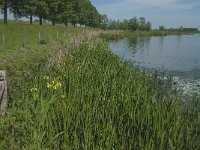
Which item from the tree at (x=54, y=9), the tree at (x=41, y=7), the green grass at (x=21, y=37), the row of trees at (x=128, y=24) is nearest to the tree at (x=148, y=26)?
the row of trees at (x=128, y=24)

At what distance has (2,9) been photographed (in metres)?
49.2

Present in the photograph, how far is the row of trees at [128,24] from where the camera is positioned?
120081mm

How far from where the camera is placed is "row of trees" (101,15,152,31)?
120081mm

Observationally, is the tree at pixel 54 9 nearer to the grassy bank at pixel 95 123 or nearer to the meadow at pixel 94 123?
the meadow at pixel 94 123

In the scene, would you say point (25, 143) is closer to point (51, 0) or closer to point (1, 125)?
point (1, 125)

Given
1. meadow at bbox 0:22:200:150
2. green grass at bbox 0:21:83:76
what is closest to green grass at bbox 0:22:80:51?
green grass at bbox 0:21:83:76

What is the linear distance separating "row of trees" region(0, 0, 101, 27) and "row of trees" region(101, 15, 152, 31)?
18.3 metres

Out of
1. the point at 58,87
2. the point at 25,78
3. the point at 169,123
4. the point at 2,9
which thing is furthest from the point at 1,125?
the point at 2,9

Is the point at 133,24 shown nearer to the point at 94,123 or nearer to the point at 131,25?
the point at 131,25

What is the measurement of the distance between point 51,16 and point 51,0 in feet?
12.6

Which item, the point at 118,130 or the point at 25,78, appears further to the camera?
the point at 25,78

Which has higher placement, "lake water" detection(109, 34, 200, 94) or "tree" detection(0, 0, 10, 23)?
"tree" detection(0, 0, 10, 23)

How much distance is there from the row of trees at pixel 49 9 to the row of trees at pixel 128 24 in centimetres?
1826

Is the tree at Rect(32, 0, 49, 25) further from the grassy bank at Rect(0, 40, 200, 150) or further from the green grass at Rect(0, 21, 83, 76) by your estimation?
the grassy bank at Rect(0, 40, 200, 150)
